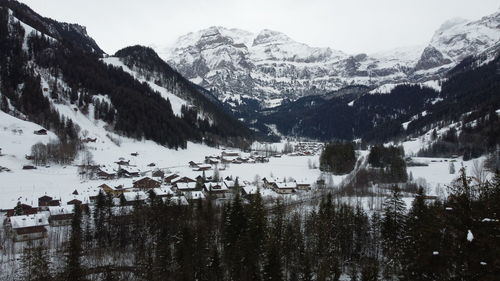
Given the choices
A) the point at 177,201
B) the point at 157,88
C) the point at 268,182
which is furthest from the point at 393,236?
the point at 157,88

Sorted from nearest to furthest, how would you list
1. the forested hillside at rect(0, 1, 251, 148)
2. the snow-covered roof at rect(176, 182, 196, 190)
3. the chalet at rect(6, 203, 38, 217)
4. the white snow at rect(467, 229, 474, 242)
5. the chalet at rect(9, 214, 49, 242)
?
the white snow at rect(467, 229, 474, 242) → the chalet at rect(9, 214, 49, 242) → the chalet at rect(6, 203, 38, 217) → the snow-covered roof at rect(176, 182, 196, 190) → the forested hillside at rect(0, 1, 251, 148)

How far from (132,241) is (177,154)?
88.5 metres

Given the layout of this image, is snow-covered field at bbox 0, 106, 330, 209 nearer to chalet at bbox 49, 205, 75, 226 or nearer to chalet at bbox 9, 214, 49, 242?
chalet at bbox 49, 205, 75, 226

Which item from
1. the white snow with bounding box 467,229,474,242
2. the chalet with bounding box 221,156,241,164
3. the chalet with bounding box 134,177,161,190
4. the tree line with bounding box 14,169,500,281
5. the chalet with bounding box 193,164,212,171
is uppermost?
the chalet with bounding box 221,156,241,164

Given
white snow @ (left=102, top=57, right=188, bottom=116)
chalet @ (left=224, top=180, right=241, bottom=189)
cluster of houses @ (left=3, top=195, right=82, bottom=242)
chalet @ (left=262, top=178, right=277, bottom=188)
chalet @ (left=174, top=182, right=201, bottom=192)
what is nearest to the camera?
cluster of houses @ (left=3, top=195, right=82, bottom=242)

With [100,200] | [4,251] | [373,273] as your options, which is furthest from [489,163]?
[4,251]

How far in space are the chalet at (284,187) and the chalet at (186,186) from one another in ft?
61.5

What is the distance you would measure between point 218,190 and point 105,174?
102ft

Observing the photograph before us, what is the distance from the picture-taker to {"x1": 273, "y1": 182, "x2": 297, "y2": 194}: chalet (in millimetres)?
83875

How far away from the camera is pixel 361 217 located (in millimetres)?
49906

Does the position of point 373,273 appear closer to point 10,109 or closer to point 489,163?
point 489,163

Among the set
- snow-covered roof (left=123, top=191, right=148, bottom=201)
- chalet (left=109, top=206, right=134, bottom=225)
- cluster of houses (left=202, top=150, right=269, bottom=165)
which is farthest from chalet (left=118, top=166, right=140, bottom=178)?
chalet (left=109, top=206, right=134, bottom=225)

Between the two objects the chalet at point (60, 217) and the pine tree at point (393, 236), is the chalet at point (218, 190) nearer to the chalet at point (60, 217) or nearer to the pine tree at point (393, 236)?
the chalet at point (60, 217)

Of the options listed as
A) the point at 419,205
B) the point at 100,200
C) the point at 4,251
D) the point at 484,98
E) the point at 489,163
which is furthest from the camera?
the point at 484,98
